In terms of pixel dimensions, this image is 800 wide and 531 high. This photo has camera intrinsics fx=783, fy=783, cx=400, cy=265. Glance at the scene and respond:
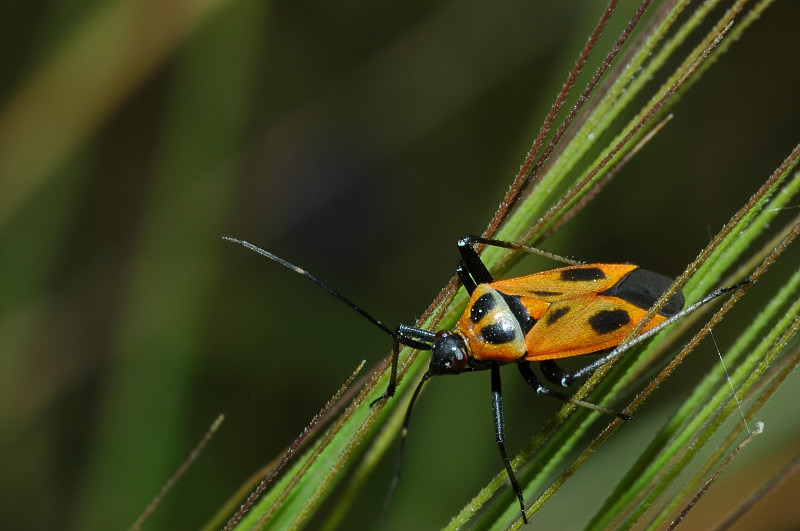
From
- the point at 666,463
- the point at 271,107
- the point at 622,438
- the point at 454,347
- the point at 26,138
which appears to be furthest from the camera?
the point at 271,107

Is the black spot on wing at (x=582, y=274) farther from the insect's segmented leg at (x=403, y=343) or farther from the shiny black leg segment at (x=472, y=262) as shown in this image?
the insect's segmented leg at (x=403, y=343)

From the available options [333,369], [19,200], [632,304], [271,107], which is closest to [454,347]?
[632,304]

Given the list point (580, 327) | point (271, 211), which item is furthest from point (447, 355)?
point (271, 211)

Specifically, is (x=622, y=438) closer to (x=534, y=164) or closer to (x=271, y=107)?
(x=534, y=164)

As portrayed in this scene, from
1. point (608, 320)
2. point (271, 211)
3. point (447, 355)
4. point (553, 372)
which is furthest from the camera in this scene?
point (271, 211)

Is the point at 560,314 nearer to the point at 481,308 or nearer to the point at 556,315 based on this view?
the point at 556,315

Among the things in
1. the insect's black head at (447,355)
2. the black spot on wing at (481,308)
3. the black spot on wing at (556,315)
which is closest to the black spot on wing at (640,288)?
the black spot on wing at (556,315)

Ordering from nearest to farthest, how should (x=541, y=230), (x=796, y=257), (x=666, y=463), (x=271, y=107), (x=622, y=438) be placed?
(x=666, y=463) < (x=541, y=230) < (x=622, y=438) < (x=796, y=257) < (x=271, y=107)
